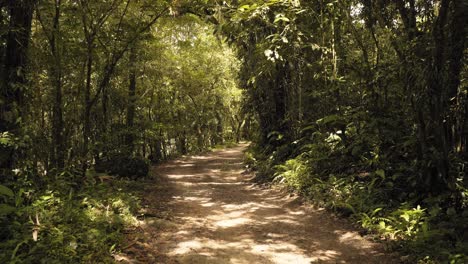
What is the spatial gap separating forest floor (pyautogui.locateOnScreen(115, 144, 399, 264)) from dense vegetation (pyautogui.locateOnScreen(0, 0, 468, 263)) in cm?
46

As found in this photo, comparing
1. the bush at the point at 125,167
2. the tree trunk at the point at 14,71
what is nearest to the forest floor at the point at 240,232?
the bush at the point at 125,167

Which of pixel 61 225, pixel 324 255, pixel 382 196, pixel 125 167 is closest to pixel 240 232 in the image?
pixel 324 255

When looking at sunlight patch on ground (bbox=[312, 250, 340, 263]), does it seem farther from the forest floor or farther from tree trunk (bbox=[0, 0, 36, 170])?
tree trunk (bbox=[0, 0, 36, 170])

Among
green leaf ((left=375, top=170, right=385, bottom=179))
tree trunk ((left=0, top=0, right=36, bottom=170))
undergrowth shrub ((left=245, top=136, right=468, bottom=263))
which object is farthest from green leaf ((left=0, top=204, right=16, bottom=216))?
green leaf ((left=375, top=170, right=385, bottom=179))

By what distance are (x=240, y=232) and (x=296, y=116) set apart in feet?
22.5

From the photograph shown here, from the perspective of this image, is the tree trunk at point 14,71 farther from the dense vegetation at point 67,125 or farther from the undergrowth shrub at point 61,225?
the undergrowth shrub at point 61,225

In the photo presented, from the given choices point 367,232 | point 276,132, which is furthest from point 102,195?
point 276,132

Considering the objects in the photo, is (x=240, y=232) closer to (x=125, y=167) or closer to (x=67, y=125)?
(x=125, y=167)

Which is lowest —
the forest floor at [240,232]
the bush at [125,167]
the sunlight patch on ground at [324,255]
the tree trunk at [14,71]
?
the sunlight patch on ground at [324,255]

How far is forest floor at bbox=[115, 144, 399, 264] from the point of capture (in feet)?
17.8

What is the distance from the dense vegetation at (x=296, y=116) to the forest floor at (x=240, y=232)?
46 centimetres

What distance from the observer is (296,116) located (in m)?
12.6

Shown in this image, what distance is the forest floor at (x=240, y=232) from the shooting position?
17.8 feet

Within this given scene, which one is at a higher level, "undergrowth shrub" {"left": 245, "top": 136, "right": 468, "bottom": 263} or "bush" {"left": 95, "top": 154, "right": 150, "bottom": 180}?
"bush" {"left": 95, "top": 154, "right": 150, "bottom": 180}
